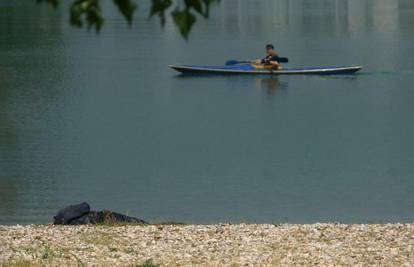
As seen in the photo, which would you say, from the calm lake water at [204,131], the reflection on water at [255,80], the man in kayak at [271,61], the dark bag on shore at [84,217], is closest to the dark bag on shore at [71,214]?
the dark bag on shore at [84,217]

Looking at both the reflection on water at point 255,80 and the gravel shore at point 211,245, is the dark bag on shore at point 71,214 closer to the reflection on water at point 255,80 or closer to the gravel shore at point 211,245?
the gravel shore at point 211,245

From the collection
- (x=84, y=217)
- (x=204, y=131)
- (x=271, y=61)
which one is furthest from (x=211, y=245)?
(x=271, y=61)

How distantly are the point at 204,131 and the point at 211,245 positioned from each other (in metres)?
13.3

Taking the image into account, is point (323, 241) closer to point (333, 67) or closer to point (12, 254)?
point (12, 254)

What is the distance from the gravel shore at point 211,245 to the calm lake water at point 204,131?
2233 millimetres

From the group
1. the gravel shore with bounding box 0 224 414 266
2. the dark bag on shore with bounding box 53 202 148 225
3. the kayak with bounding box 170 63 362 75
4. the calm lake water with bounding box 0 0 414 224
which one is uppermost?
the gravel shore with bounding box 0 224 414 266

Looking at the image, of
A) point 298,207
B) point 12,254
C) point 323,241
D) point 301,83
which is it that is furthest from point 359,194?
point 301,83

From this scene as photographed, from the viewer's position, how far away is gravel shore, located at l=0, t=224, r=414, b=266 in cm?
883

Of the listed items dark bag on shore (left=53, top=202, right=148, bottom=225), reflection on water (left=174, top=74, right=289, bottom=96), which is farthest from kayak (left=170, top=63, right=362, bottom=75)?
dark bag on shore (left=53, top=202, right=148, bottom=225)

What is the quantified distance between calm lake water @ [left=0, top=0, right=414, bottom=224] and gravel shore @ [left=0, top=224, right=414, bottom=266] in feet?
7.33

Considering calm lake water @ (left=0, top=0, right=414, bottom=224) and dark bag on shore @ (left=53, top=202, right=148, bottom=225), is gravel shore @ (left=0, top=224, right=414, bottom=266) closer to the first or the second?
dark bag on shore @ (left=53, top=202, right=148, bottom=225)

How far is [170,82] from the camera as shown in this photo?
98.8ft

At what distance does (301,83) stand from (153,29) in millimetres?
18217

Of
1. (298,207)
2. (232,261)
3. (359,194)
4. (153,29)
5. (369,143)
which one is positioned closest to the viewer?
(232,261)
